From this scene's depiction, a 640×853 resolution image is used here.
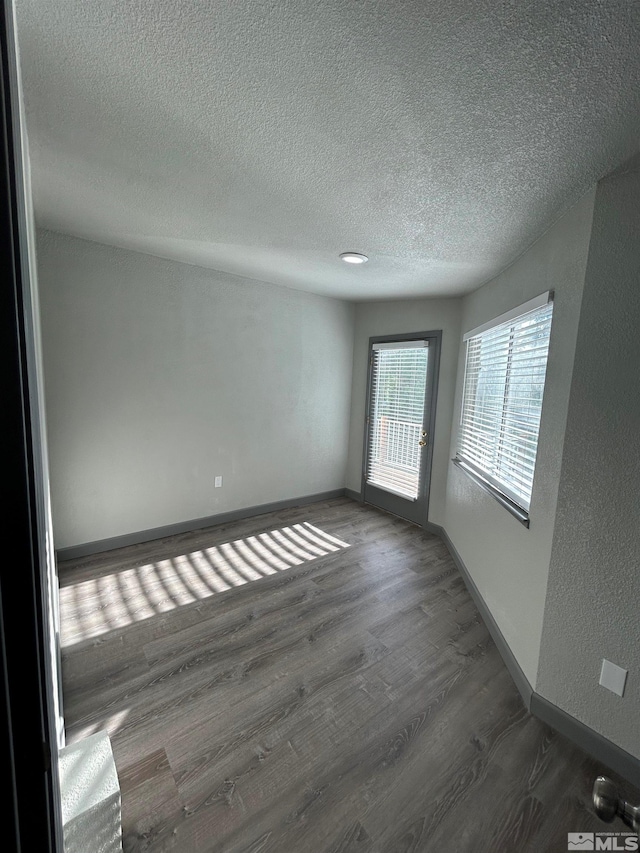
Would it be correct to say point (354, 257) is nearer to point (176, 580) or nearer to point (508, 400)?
point (508, 400)

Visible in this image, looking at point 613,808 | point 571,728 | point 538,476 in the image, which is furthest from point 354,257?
point 571,728

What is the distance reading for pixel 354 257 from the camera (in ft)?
8.66

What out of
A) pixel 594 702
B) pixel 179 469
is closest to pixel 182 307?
pixel 179 469

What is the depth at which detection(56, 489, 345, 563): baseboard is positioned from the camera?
2.92 meters

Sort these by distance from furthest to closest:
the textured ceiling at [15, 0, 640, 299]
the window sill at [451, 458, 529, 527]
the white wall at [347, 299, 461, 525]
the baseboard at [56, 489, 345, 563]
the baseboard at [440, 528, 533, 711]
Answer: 1. the white wall at [347, 299, 461, 525]
2. the baseboard at [56, 489, 345, 563]
3. the window sill at [451, 458, 529, 527]
4. the baseboard at [440, 528, 533, 711]
5. the textured ceiling at [15, 0, 640, 299]

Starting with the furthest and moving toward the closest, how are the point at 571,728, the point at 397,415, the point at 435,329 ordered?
the point at 397,415, the point at 435,329, the point at 571,728

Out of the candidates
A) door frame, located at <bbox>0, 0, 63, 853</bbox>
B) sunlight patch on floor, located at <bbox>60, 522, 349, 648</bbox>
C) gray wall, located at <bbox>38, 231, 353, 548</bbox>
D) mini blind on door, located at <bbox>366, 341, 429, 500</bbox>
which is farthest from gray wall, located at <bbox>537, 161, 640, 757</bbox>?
gray wall, located at <bbox>38, 231, 353, 548</bbox>

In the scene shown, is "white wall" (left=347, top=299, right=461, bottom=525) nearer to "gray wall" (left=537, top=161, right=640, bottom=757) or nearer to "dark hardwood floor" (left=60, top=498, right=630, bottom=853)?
"dark hardwood floor" (left=60, top=498, right=630, bottom=853)

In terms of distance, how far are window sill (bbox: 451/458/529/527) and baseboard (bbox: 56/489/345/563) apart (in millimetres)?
1971

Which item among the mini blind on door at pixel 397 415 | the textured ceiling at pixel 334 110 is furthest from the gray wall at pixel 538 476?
the mini blind on door at pixel 397 415

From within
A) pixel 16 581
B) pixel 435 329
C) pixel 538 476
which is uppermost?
pixel 435 329

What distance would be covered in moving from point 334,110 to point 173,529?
129 inches

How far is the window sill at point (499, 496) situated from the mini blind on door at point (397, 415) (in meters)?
0.88

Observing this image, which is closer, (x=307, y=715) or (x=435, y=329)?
(x=307, y=715)
